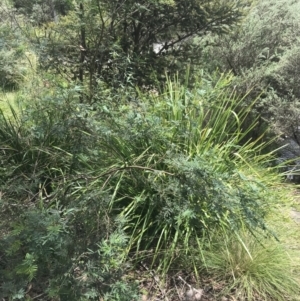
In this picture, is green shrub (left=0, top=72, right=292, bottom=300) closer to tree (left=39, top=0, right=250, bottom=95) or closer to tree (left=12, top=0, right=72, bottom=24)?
tree (left=39, top=0, right=250, bottom=95)

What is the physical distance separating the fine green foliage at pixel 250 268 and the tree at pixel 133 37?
5.36 feet

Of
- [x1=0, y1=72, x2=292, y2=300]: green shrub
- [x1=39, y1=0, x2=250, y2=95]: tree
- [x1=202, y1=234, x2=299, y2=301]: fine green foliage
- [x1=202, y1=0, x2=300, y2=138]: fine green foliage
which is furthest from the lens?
[x1=202, y1=0, x2=300, y2=138]: fine green foliage

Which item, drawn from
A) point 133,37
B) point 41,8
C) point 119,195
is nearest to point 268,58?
point 133,37

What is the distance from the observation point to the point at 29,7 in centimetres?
353

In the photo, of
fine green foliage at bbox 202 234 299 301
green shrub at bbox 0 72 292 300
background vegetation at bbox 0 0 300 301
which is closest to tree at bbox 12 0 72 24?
background vegetation at bbox 0 0 300 301

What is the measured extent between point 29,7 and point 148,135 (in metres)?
2.05

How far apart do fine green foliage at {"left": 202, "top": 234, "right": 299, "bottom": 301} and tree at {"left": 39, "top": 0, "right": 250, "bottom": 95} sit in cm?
163

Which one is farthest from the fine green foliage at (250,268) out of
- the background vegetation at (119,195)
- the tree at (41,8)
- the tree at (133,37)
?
the tree at (41,8)

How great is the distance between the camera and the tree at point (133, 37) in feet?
10.6

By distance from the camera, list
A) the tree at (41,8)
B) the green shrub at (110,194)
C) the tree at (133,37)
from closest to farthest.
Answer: the green shrub at (110,194)
the tree at (133,37)
the tree at (41,8)

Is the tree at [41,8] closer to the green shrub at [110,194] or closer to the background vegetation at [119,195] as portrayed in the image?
the background vegetation at [119,195]

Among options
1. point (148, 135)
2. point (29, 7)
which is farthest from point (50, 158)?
point (29, 7)

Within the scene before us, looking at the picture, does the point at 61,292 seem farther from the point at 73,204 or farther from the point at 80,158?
the point at 80,158

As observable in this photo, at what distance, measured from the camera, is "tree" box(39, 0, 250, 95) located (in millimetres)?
3232
